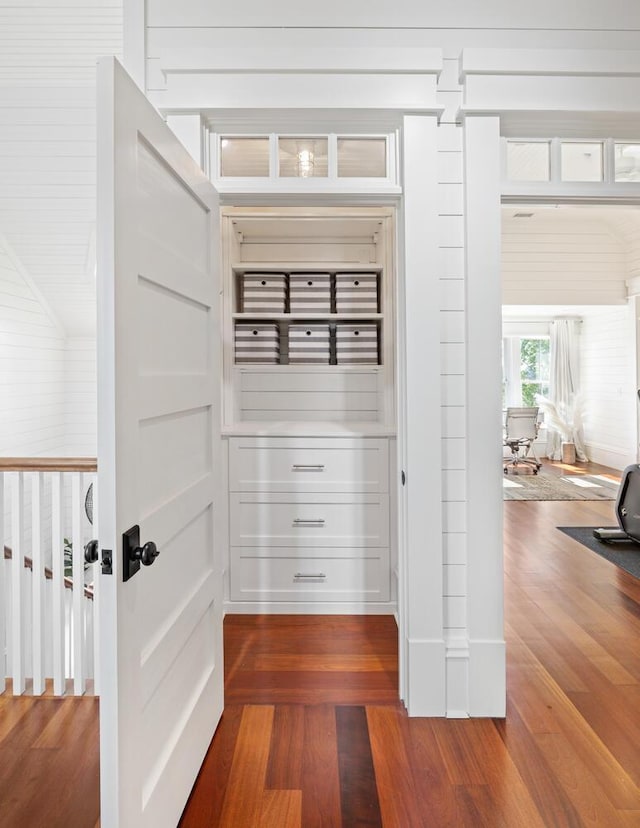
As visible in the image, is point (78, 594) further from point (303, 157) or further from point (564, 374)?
point (564, 374)

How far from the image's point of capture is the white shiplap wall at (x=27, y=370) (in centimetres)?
480

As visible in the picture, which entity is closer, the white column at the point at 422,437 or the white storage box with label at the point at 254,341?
the white column at the point at 422,437

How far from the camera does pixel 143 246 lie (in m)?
1.39

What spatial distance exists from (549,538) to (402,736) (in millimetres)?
3052

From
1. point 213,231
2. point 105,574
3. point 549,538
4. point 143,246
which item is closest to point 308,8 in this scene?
point 213,231

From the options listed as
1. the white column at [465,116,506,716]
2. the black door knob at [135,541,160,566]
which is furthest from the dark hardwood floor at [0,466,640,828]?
the black door knob at [135,541,160,566]

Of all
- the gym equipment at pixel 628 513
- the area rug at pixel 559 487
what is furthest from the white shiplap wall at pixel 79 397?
the gym equipment at pixel 628 513

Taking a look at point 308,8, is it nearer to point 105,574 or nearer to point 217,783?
point 105,574

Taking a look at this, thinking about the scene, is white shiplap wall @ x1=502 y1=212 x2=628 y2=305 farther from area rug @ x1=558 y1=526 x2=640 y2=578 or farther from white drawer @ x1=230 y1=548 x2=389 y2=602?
white drawer @ x1=230 y1=548 x2=389 y2=602

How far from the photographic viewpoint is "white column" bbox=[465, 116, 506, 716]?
2143 mm

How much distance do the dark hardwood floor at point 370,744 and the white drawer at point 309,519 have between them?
464 millimetres

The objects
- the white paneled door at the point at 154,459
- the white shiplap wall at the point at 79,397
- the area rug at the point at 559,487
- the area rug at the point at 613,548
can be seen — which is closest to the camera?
the white paneled door at the point at 154,459

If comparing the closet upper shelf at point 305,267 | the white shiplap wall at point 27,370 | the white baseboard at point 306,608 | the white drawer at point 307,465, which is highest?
the closet upper shelf at point 305,267

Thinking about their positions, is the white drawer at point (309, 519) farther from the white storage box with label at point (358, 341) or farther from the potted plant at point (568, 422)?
the potted plant at point (568, 422)
